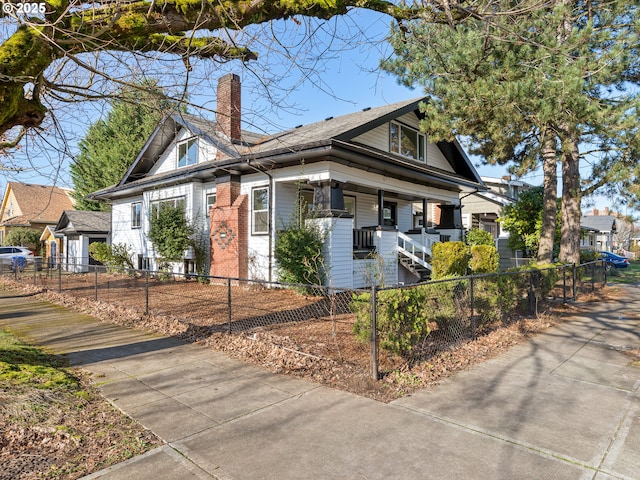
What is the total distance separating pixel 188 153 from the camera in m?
16.3

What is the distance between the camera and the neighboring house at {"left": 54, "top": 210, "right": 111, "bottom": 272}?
874 inches

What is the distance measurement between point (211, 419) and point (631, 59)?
12869mm

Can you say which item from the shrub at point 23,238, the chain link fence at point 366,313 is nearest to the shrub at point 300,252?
the chain link fence at point 366,313

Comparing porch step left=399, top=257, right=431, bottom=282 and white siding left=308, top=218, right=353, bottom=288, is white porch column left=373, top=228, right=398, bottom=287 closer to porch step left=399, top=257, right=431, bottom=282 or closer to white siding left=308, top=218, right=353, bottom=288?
porch step left=399, top=257, right=431, bottom=282

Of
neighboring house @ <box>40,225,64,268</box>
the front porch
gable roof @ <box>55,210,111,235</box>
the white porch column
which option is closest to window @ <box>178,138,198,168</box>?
the front porch

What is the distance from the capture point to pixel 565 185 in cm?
1410

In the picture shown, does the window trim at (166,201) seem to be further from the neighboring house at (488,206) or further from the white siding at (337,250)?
the neighboring house at (488,206)

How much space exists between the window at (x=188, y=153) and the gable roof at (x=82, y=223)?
31.9 ft

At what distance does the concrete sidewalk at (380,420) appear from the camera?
2973mm

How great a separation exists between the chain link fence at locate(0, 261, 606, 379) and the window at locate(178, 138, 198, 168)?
621 cm

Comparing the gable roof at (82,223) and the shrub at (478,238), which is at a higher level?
the gable roof at (82,223)

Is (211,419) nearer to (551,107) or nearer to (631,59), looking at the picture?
(551,107)

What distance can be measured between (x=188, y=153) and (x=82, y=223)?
11142mm

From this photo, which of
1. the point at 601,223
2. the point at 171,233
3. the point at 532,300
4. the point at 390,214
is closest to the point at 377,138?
the point at 390,214
